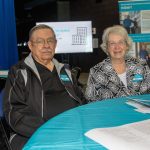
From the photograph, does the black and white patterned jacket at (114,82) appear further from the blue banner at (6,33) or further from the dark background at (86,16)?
the dark background at (86,16)

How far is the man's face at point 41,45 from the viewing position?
2395 mm

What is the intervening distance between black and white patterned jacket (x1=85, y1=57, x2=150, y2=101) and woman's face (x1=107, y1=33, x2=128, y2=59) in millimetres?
96

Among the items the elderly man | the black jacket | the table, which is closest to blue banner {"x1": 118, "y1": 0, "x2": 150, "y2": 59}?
the elderly man

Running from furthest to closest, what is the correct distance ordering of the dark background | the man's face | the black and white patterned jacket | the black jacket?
the dark background, the black and white patterned jacket, the man's face, the black jacket

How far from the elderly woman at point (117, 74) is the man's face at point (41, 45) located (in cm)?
A: 47

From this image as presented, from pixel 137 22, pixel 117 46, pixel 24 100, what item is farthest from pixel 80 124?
pixel 137 22

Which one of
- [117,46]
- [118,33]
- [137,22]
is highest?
[137,22]

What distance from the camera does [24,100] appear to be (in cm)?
211

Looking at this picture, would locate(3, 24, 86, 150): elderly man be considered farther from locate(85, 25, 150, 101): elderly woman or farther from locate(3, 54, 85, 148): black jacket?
locate(85, 25, 150, 101): elderly woman

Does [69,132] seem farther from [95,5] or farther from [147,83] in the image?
[95,5]

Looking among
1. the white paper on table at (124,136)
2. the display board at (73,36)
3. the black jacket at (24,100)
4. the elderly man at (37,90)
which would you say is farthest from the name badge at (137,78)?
the display board at (73,36)

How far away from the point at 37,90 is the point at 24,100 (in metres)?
0.11

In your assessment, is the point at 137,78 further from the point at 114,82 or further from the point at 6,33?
the point at 6,33

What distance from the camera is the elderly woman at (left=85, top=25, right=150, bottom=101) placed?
258 cm
